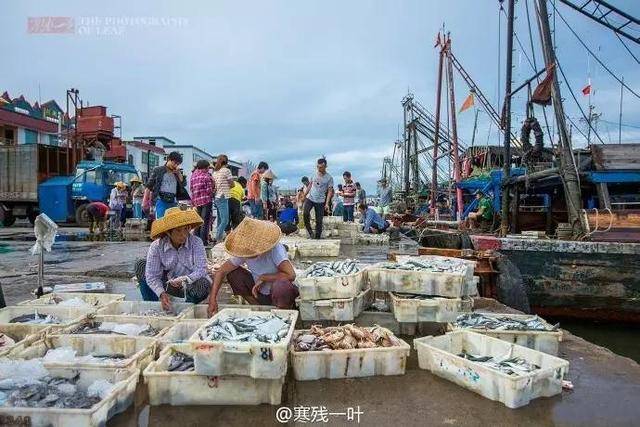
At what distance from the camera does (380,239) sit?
1212 centimetres

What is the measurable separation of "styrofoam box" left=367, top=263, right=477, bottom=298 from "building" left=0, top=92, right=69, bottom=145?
92.6ft

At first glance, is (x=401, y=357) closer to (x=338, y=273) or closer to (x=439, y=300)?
(x=439, y=300)

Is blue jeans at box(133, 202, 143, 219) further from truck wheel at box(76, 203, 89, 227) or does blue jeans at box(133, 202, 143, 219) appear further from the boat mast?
the boat mast

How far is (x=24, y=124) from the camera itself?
29.9 metres

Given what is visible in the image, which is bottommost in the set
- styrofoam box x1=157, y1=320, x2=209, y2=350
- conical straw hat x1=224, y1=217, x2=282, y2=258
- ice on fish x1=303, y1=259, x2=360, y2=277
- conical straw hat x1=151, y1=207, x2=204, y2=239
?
styrofoam box x1=157, y1=320, x2=209, y2=350

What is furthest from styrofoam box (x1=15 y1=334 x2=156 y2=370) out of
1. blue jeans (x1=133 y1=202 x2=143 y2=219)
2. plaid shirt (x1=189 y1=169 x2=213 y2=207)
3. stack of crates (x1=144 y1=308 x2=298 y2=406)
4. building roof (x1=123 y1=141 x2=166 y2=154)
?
building roof (x1=123 y1=141 x2=166 y2=154)

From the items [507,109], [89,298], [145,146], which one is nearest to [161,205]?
[89,298]

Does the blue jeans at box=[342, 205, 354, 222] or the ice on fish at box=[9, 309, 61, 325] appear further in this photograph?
the blue jeans at box=[342, 205, 354, 222]

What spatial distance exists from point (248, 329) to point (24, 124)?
1290 inches

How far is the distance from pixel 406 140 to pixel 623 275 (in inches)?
1145

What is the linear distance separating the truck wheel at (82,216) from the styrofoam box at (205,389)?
1810 centimetres

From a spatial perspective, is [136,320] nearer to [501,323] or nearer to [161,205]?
[501,323]

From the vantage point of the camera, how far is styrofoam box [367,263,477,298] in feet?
14.4

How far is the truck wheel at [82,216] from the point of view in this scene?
755 inches
